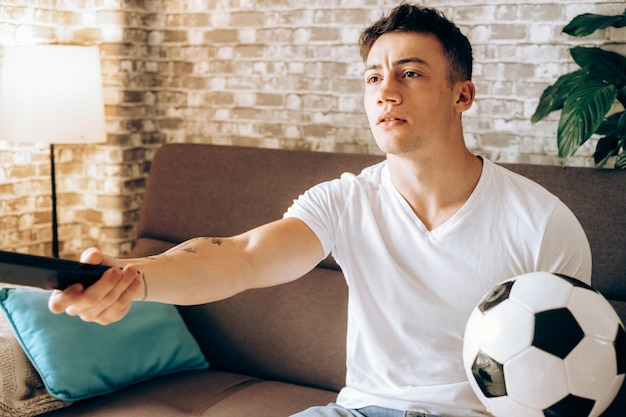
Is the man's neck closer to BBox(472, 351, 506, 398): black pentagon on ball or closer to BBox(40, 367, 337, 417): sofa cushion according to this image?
BBox(472, 351, 506, 398): black pentagon on ball

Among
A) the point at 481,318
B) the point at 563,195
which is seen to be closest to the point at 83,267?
the point at 481,318

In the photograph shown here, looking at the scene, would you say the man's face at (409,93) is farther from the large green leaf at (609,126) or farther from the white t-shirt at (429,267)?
the large green leaf at (609,126)

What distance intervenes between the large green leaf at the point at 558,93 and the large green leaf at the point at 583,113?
6cm

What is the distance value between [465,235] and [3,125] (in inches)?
73.2

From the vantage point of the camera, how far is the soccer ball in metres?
1.35

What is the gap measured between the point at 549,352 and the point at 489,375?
0.12 metres

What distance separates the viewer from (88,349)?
85.0 inches

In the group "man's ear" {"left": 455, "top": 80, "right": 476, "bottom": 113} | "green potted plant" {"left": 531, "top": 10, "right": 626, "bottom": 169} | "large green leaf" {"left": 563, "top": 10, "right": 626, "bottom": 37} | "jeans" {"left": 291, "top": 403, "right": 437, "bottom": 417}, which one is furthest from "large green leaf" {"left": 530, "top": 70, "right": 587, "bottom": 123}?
"jeans" {"left": 291, "top": 403, "right": 437, "bottom": 417}

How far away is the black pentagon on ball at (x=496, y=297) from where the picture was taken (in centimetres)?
145

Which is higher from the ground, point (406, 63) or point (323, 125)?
point (406, 63)

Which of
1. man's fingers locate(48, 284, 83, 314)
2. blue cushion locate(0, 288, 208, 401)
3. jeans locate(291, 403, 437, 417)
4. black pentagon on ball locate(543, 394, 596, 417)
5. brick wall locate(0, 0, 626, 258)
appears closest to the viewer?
man's fingers locate(48, 284, 83, 314)

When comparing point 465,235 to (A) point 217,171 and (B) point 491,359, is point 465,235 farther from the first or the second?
(A) point 217,171

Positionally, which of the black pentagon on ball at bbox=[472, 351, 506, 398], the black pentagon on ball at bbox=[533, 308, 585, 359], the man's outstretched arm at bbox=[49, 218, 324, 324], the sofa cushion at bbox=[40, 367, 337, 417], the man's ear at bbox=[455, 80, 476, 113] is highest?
the man's ear at bbox=[455, 80, 476, 113]

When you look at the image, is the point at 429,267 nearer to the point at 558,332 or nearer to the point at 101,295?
the point at 558,332
